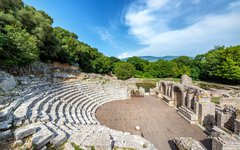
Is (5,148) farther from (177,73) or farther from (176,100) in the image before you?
(177,73)

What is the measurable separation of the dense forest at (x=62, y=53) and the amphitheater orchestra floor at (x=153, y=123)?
7863 millimetres

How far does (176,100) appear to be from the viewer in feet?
50.2

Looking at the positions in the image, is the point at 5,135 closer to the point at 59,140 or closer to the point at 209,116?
the point at 59,140

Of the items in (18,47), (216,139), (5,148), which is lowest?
(216,139)

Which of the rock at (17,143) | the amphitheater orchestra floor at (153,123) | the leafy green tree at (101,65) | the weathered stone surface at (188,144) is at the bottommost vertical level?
the amphitheater orchestra floor at (153,123)

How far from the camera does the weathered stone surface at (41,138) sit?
3963 mm

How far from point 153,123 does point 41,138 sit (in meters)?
7.85

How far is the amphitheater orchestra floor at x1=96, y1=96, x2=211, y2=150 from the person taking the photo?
846 centimetres

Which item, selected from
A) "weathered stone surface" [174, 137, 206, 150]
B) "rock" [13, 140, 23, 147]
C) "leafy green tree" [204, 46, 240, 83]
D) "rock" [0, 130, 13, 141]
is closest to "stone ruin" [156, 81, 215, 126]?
"weathered stone surface" [174, 137, 206, 150]

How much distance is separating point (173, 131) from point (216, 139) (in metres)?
2.99

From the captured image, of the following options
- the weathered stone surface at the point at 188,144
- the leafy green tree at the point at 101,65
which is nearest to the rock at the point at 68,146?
the weathered stone surface at the point at 188,144

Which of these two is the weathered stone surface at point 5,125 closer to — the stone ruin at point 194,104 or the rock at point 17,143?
the rock at point 17,143

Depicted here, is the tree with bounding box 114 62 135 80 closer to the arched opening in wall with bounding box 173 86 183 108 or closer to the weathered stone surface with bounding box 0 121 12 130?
the arched opening in wall with bounding box 173 86 183 108

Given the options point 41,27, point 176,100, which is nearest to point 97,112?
point 176,100
